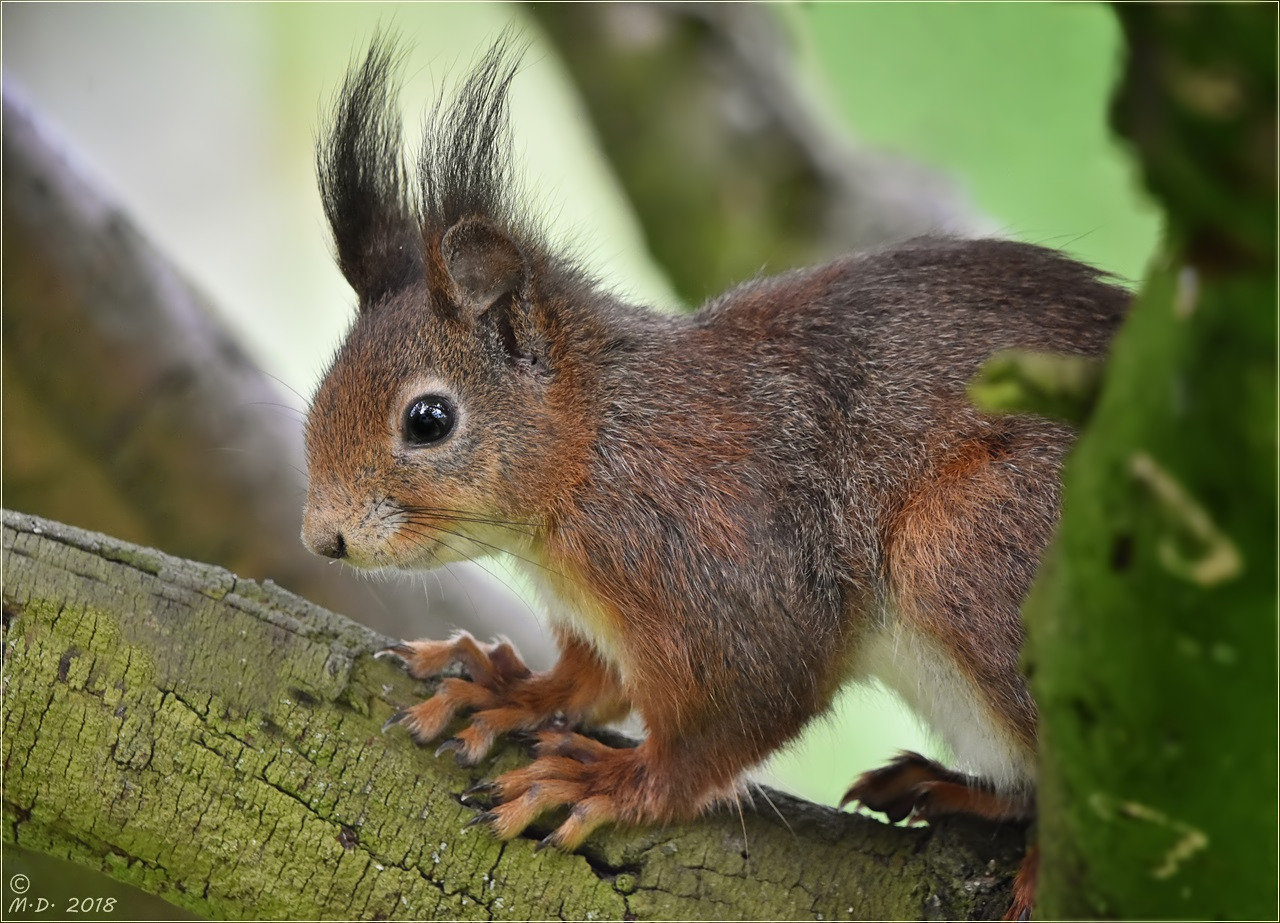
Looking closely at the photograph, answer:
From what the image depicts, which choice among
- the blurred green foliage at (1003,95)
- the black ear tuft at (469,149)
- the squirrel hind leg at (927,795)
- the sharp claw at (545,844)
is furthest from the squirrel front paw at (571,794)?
the blurred green foliage at (1003,95)

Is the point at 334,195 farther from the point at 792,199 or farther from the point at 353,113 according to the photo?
the point at 792,199

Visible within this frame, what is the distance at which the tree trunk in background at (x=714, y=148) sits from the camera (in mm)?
3938

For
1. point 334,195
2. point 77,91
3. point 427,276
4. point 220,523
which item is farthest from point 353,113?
point 77,91

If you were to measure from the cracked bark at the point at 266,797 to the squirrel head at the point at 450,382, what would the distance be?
0.29 meters

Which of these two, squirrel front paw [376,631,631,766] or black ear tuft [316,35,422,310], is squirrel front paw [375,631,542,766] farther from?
black ear tuft [316,35,422,310]

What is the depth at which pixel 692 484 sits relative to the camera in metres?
2.26

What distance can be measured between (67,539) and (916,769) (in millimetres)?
1608

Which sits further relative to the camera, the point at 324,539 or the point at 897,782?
the point at 897,782

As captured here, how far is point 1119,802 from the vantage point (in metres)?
1.08

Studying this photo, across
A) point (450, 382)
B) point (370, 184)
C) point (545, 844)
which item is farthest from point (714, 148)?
point (545, 844)

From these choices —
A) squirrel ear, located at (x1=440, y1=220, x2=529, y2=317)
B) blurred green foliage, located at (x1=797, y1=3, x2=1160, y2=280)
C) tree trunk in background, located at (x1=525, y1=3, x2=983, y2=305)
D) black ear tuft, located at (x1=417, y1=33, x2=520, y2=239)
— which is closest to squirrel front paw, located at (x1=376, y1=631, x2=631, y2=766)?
squirrel ear, located at (x1=440, y1=220, x2=529, y2=317)

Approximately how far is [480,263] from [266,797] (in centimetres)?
104

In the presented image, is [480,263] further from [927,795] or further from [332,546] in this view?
[927,795]

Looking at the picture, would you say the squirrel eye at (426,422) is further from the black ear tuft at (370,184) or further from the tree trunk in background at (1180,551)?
the tree trunk in background at (1180,551)
